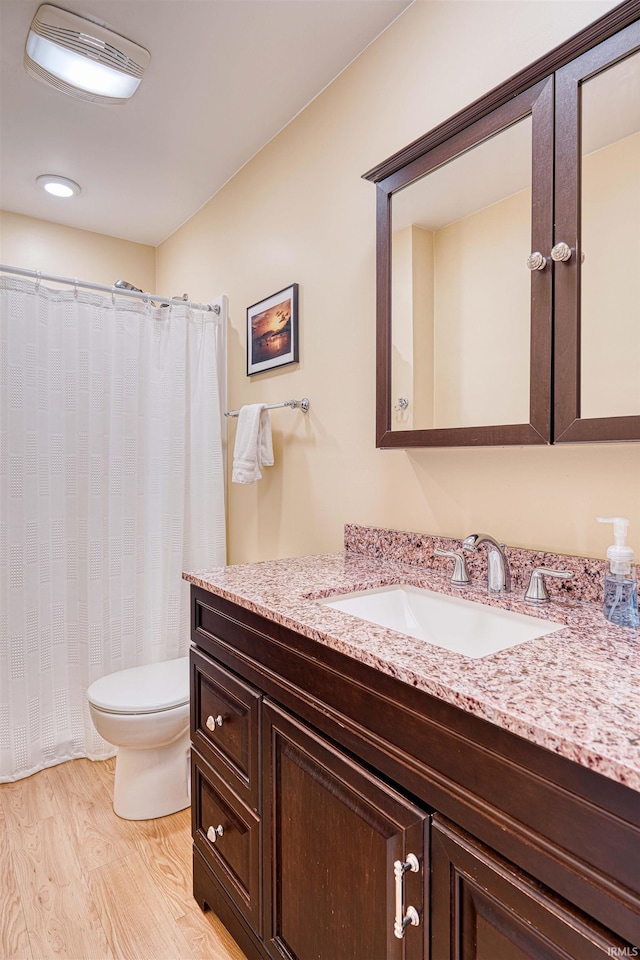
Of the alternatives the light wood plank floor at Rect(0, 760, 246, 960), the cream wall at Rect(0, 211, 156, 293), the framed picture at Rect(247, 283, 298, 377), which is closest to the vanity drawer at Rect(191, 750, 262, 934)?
the light wood plank floor at Rect(0, 760, 246, 960)

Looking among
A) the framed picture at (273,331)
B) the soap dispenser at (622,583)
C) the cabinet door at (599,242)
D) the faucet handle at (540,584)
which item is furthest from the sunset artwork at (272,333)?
the soap dispenser at (622,583)

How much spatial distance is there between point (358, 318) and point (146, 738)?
1.55 m

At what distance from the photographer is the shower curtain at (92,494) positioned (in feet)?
6.77

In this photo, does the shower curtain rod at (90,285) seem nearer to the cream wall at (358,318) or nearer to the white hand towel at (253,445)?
the cream wall at (358,318)

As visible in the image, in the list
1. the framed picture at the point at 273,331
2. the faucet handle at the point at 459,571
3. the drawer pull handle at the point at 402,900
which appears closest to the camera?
the drawer pull handle at the point at 402,900

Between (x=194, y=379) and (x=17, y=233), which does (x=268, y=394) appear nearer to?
(x=194, y=379)

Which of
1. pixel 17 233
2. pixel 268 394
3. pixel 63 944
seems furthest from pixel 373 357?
pixel 17 233

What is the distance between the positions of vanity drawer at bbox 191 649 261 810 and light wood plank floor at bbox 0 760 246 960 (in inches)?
18.3

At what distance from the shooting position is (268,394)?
223cm

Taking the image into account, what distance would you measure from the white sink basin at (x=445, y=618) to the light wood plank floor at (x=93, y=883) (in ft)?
3.07

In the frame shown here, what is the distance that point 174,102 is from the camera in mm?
1910

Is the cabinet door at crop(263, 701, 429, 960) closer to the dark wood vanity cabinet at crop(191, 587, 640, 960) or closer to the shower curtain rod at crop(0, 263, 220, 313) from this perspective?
the dark wood vanity cabinet at crop(191, 587, 640, 960)

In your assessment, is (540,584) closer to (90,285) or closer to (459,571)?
(459,571)

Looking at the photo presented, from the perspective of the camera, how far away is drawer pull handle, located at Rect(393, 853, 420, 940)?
762mm
